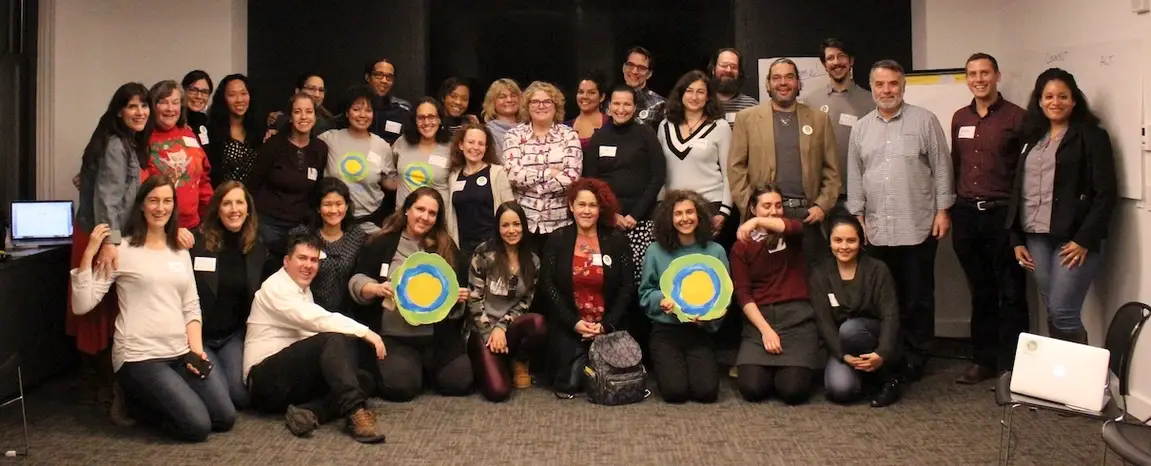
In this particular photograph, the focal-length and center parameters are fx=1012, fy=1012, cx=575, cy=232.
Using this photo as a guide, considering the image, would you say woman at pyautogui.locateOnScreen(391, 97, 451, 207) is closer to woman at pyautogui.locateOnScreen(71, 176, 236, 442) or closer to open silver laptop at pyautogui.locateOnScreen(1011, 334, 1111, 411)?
woman at pyautogui.locateOnScreen(71, 176, 236, 442)

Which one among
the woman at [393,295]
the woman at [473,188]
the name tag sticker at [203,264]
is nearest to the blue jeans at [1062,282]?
the woman at [473,188]

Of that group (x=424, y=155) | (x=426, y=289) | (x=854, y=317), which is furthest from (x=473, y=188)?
(x=854, y=317)

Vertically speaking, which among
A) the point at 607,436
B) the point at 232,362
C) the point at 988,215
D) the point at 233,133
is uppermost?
the point at 233,133

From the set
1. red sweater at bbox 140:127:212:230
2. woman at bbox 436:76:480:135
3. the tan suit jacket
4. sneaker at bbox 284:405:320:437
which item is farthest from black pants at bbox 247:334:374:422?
the tan suit jacket

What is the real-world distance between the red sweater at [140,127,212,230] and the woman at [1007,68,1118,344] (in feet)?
12.4

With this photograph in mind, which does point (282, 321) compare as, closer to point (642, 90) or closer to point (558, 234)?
point (558, 234)

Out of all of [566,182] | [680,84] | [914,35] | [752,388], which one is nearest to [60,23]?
[566,182]

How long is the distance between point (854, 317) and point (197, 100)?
338 cm

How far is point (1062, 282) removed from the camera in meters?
4.38

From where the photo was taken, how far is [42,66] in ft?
18.2

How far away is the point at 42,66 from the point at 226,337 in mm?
2219

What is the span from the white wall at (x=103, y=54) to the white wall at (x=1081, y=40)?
4.32 meters

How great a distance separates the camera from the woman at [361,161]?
5.12m

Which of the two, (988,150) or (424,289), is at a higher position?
(988,150)
